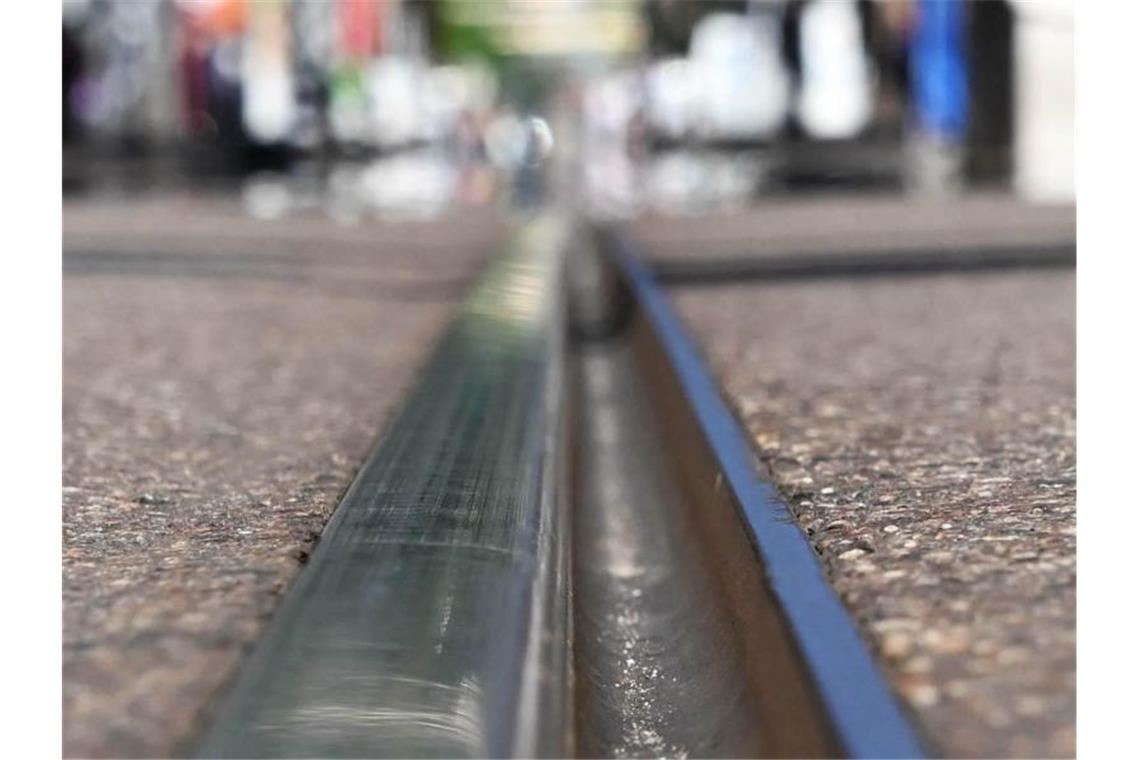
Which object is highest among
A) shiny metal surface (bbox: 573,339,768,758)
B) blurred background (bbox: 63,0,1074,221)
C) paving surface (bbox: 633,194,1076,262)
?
blurred background (bbox: 63,0,1074,221)

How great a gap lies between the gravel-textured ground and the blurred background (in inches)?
261

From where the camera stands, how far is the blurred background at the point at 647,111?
1280 centimetres

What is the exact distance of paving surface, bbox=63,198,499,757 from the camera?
2.66ft

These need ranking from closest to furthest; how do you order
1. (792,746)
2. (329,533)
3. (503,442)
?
(792,746), (329,533), (503,442)

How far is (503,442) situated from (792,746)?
1.91 feet

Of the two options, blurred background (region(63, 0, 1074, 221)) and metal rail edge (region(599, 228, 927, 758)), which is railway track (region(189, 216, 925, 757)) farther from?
blurred background (region(63, 0, 1074, 221))

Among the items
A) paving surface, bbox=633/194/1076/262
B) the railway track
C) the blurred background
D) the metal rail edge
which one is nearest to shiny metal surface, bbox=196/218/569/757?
the railway track

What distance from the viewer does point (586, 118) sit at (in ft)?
71.9

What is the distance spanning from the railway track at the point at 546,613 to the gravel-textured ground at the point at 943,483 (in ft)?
0.11

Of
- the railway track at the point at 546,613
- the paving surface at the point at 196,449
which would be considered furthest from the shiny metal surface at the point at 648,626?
the paving surface at the point at 196,449

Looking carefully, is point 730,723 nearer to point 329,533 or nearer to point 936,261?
point 329,533

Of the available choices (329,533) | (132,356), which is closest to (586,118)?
(132,356)

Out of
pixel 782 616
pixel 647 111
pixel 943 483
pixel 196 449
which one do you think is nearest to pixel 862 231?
pixel 196 449

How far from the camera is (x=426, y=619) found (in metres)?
0.83
